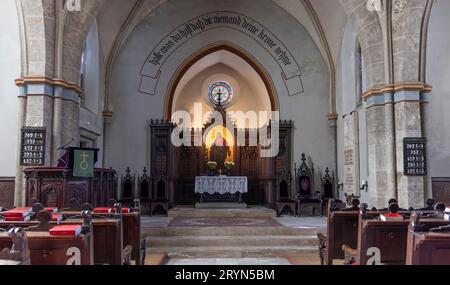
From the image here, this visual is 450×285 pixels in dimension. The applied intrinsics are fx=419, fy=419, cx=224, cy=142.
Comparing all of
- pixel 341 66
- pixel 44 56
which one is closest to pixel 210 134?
pixel 341 66

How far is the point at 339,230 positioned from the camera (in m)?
5.54

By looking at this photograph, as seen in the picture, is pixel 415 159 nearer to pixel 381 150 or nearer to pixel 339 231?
pixel 381 150

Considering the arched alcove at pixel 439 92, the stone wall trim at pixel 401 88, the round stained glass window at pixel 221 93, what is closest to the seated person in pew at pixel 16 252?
the stone wall trim at pixel 401 88

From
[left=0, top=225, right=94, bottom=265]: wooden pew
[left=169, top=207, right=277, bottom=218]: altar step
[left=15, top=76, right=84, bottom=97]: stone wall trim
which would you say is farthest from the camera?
[left=169, top=207, right=277, bottom=218]: altar step

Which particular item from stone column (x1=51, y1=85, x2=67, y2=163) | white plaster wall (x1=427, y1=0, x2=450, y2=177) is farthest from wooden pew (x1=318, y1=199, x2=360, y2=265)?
stone column (x1=51, y1=85, x2=67, y2=163)

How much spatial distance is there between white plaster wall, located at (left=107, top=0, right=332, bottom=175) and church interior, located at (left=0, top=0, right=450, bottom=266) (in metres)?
0.04

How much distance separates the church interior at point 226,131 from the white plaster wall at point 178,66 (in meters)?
0.04

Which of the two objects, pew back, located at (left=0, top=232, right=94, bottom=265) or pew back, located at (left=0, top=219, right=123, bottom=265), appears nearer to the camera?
pew back, located at (left=0, top=232, right=94, bottom=265)

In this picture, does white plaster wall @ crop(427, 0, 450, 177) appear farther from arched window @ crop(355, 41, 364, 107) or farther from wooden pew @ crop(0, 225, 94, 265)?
wooden pew @ crop(0, 225, 94, 265)

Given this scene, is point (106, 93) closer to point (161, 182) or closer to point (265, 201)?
point (161, 182)

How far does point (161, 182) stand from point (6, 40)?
5699 mm

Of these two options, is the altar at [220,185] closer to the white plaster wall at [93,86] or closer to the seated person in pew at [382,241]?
the white plaster wall at [93,86]

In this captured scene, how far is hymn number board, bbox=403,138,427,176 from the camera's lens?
830cm

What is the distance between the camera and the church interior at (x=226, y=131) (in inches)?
216
